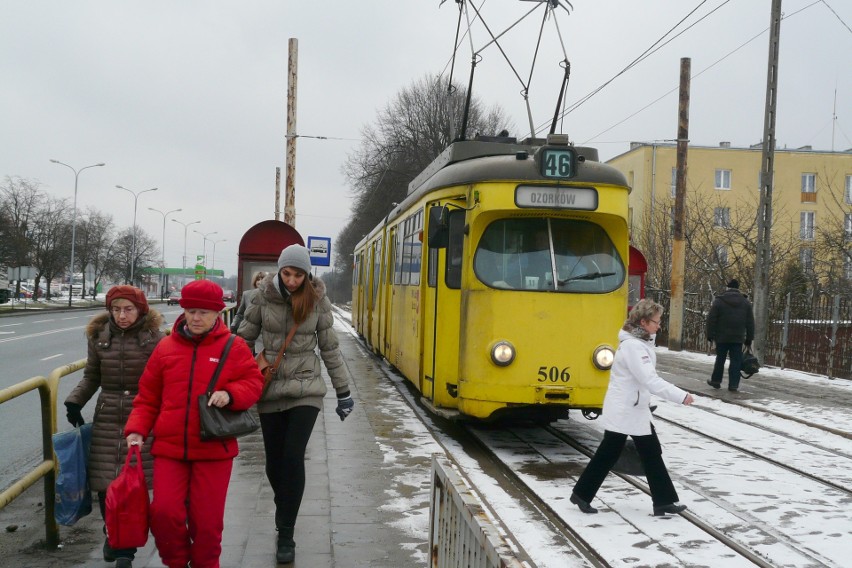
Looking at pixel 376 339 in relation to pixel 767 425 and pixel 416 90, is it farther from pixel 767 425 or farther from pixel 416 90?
pixel 416 90

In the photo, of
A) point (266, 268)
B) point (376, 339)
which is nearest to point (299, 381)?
point (376, 339)

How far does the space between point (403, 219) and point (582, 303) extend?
194 inches

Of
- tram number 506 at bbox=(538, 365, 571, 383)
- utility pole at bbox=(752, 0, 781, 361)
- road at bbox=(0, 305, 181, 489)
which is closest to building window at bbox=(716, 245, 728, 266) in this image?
utility pole at bbox=(752, 0, 781, 361)

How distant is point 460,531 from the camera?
10.2ft

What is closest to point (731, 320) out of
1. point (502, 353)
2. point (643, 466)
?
point (502, 353)

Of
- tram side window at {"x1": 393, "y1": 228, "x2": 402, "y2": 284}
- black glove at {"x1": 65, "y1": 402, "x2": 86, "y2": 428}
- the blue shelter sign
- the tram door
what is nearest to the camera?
black glove at {"x1": 65, "y1": 402, "x2": 86, "y2": 428}

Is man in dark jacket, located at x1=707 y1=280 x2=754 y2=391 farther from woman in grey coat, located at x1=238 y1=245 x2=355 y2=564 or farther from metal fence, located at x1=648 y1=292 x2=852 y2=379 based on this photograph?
woman in grey coat, located at x1=238 y1=245 x2=355 y2=564

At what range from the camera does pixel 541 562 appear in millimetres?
Answer: 5242

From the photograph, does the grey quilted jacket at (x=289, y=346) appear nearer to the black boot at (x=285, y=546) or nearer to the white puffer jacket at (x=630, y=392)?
Answer: the black boot at (x=285, y=546)

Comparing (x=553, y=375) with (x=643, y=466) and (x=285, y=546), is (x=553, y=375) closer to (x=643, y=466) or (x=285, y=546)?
(x=643, y=466)

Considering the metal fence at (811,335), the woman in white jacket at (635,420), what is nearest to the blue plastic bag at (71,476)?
the woman in white jacket at (635,420)

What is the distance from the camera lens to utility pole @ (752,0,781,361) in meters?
17.9

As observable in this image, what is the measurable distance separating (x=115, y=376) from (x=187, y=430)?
38.9 inches

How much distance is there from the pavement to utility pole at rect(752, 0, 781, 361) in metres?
11.7
